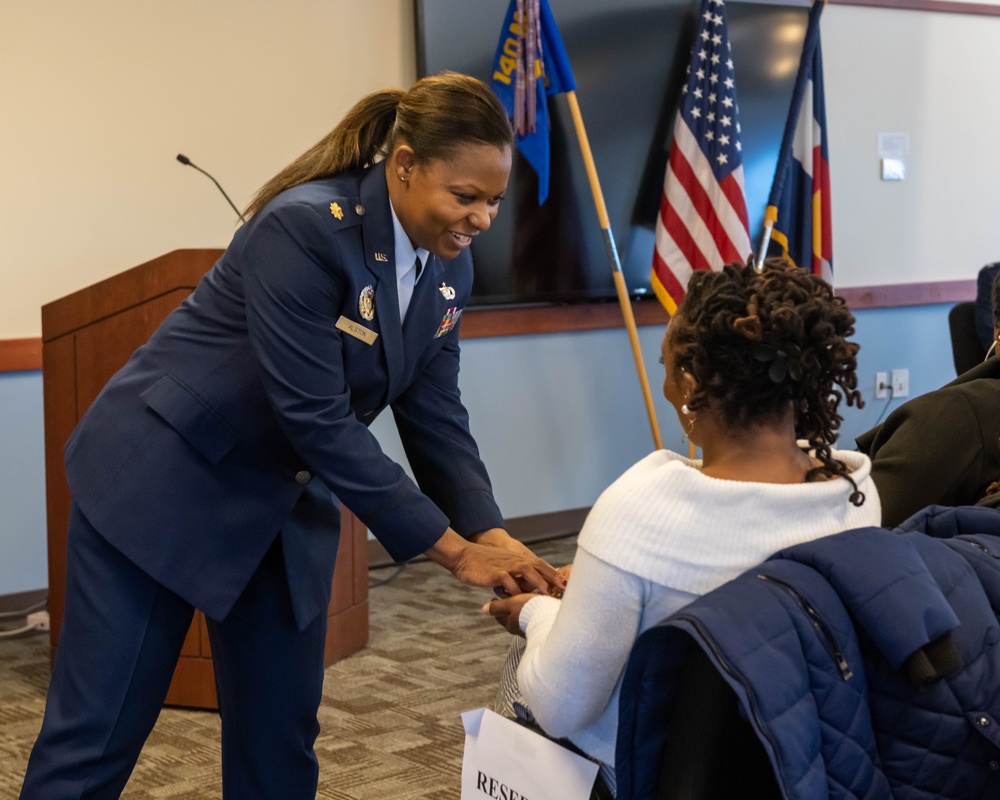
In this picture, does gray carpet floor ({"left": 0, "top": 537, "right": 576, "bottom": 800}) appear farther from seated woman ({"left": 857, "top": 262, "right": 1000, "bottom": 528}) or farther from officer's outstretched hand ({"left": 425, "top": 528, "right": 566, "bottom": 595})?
seated woman ({"left": 857, "top": 262, "right": 1000, "bottom": 528})

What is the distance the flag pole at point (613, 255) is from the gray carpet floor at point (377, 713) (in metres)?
1.09

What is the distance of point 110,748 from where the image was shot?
158 cm

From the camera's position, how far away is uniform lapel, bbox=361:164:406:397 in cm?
163

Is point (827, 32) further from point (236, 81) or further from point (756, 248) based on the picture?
point (236, 81)

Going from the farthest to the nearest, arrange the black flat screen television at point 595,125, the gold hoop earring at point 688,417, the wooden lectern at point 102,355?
the black flat screen television at point 595,125
the wooden lectern at point 102,355
the gold hoop earring at point 688,417

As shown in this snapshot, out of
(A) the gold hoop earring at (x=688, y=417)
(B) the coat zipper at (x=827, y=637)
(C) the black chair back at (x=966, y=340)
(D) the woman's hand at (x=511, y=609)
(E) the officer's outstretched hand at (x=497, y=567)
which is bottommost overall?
(D) the woman's hand at (x=511, y=609)

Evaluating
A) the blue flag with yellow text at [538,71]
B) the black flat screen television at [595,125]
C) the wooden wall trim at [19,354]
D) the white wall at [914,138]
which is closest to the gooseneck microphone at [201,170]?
the wooden wall trim at [19,354]

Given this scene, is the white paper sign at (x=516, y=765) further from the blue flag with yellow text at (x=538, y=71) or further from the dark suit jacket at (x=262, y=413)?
the blue flag with yellow text at (x=538, y=71)

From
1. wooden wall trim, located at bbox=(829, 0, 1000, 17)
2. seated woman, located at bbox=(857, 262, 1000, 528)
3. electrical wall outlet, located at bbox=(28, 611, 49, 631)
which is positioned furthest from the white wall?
seated woman, located at bbox=(857, 262, 1000, 528)

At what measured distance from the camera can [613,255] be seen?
450 centimetres

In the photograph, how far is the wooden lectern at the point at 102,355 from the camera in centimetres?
284

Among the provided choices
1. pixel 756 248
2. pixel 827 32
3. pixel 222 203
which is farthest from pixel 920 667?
pixel 827 32

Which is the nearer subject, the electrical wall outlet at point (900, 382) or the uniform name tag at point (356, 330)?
the uniform name tag at point (356, 330)

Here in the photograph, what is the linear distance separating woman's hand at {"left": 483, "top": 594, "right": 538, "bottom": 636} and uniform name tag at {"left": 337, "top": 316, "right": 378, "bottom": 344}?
0.41m
